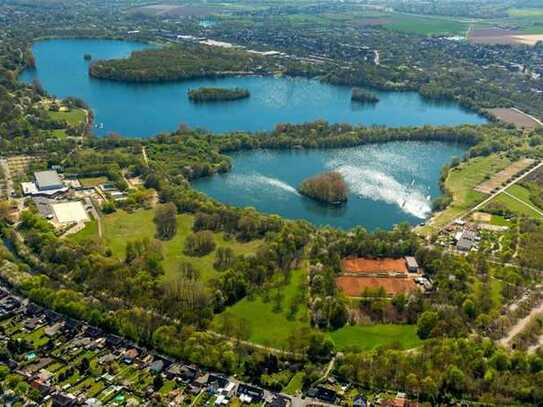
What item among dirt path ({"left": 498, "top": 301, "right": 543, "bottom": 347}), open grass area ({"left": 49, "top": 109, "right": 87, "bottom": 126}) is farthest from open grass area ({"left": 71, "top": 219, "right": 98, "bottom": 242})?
dirt path ({"left": 498, "top": 301, "right": 543, "bottom": 347})

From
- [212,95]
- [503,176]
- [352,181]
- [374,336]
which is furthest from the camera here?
[212,95]

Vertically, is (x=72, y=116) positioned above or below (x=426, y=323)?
above

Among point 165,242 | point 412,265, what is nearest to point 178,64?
point 165,242

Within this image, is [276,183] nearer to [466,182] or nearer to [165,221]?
[165,221]

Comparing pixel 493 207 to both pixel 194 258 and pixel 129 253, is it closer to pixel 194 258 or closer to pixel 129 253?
pixel 194 258

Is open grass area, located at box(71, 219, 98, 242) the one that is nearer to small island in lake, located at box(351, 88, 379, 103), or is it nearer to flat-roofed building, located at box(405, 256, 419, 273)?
flat-roofed building, located at box(405, 256, 419, 273)

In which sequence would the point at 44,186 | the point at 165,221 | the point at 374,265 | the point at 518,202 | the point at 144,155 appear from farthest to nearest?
1. the point at 144,155
2. the point at 518,202
3. the point at 44,186
4. the point at 165,221
5. the point at 374,265

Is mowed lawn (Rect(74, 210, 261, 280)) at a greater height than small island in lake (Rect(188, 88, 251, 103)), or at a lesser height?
lesser
